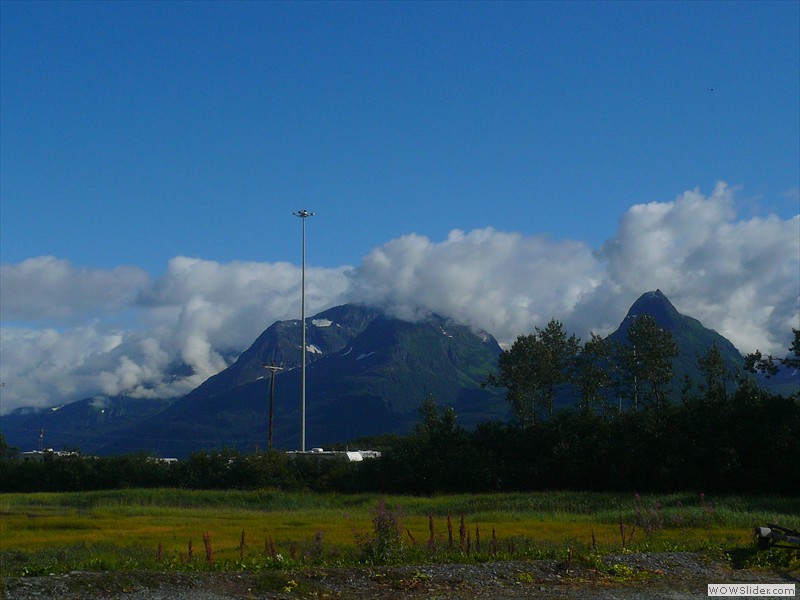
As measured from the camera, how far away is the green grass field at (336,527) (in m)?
21.3

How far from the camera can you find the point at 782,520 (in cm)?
3841

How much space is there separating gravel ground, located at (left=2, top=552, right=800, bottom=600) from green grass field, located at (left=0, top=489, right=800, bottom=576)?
1.12m

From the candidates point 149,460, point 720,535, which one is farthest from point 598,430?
point 149,460

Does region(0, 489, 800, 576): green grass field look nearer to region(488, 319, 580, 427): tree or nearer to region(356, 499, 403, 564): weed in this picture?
region(356, 499, 403, 564): weed

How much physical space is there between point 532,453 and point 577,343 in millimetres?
41889

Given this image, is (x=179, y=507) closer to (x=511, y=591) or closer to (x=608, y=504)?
(x=608, y=504)

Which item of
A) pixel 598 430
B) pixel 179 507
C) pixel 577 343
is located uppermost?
pixel 577 343

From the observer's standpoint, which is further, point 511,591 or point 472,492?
point 472,492

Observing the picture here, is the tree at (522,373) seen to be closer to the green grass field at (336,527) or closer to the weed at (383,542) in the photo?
the green grass field at (336,527)

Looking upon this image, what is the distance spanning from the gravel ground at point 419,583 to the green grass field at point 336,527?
112 cm

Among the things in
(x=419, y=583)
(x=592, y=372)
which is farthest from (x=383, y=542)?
(x=592, y=372)

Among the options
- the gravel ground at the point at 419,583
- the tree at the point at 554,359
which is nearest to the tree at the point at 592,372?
the tree at the point at 554,359

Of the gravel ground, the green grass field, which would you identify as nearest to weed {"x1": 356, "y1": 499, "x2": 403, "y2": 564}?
the green grass field

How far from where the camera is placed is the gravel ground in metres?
17.0
